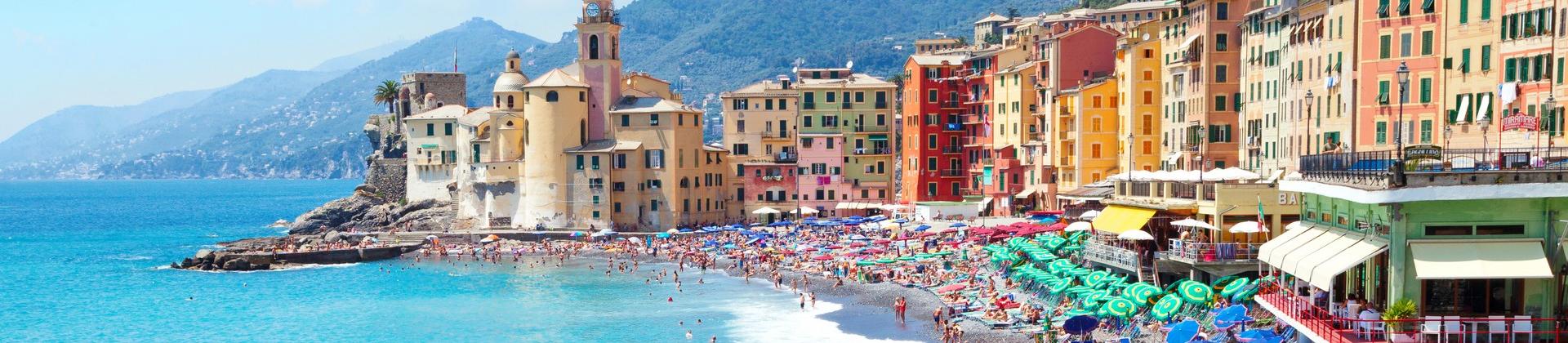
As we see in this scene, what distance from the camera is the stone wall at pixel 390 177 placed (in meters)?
136

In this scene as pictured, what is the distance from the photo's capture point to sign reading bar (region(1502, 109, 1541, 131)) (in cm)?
4000

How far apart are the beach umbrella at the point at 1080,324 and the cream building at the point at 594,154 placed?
2308 inches

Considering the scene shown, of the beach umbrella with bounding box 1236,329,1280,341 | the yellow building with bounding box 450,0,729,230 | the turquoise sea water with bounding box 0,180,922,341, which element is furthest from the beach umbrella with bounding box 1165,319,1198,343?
the yellow building with bounding box 450,0,729,230

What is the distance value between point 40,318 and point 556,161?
114 feet

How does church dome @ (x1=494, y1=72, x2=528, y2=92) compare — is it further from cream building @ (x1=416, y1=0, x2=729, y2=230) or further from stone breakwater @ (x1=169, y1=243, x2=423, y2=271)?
stone breakwater @ (x1=169, y1=243, x2=423, y2=271)

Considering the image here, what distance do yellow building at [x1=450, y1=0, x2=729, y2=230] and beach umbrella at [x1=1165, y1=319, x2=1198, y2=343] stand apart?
6464cm

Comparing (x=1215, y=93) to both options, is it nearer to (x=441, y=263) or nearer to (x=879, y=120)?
(x=879, y=120)

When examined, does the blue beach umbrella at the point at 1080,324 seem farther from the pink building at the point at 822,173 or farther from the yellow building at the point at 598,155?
the pink building at the point at 822,173

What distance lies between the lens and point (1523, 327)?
23797mm

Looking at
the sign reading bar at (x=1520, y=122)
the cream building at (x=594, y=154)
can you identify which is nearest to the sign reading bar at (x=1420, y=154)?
the sign reading bar at (x=1520, y=122)

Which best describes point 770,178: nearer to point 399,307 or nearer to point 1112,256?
point 399,307

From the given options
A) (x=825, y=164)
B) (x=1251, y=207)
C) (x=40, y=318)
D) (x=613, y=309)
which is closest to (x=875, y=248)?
(x=613, y=309)

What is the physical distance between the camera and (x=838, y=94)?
4309 inches

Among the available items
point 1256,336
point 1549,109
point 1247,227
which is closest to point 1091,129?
point 1247,227
